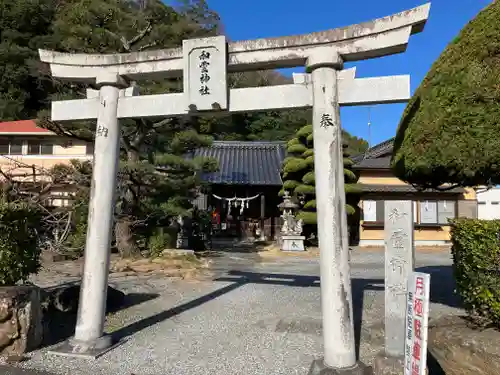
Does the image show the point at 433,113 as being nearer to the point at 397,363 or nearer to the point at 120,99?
the point at 397,363

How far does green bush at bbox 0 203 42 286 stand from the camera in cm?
481

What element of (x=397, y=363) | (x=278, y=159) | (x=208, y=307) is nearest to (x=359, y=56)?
(x=397, y=363)

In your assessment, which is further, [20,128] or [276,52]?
[20,128]

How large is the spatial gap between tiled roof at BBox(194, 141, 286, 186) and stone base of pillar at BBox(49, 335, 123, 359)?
14068mm

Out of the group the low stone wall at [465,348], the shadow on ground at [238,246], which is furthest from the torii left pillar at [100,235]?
the shadow on ground at [238,246]

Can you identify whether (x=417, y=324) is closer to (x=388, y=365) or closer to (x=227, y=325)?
(x=388, y=365)

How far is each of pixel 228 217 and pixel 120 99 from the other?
15805 mm

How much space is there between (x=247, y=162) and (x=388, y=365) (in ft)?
64.6

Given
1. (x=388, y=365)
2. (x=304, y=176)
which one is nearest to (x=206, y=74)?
(x=388, y=365)

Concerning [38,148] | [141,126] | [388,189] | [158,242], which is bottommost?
[158,242]

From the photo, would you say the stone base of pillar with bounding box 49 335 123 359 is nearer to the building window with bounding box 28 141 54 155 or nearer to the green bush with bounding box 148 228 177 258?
the green bush with bounding box 148 228 177 258

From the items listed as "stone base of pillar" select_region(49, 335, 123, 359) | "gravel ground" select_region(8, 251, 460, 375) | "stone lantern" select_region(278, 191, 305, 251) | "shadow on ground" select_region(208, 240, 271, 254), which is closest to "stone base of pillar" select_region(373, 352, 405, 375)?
"gravel ground" select_region(8, 251, 460, 375)

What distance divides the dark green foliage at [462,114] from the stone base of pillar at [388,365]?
2.35 metres

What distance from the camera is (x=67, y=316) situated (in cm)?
620
